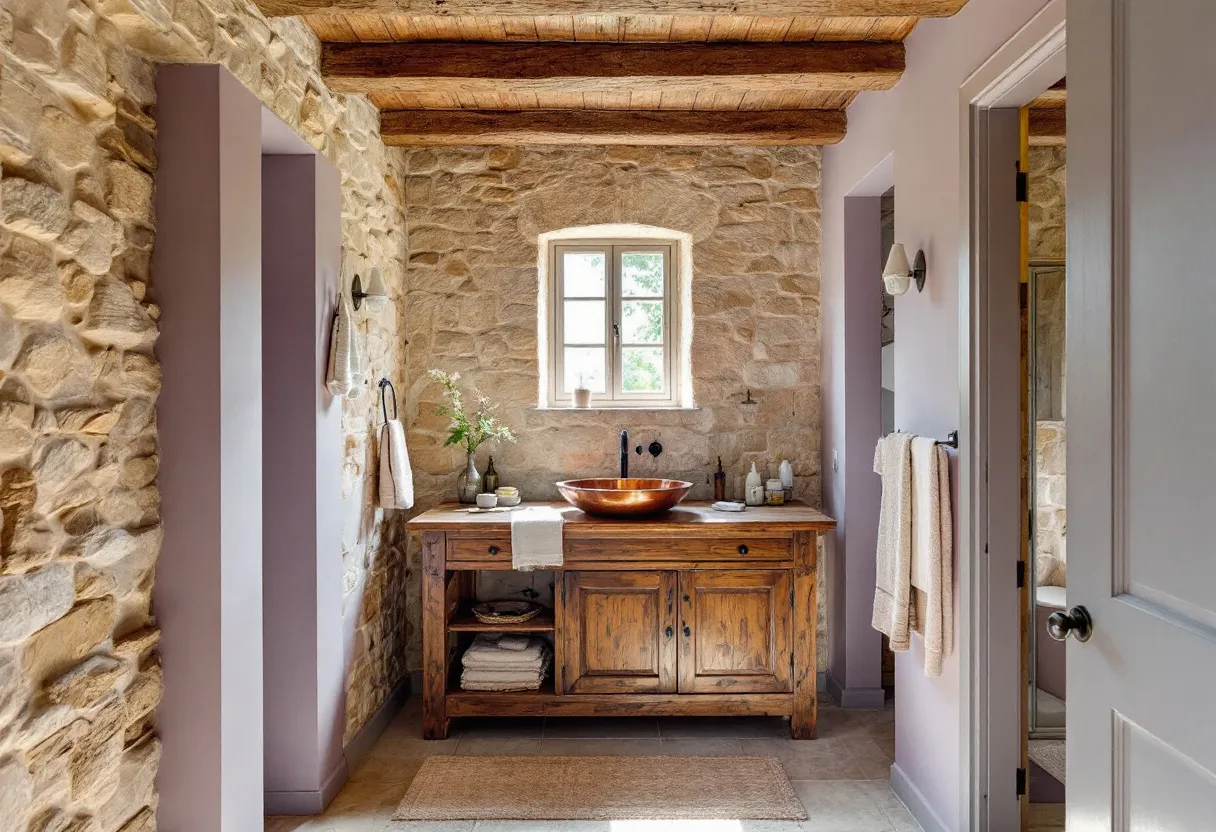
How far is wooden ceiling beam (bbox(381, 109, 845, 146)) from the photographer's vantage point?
11.2ft

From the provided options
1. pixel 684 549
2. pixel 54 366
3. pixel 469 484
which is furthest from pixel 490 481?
pixel 54 366

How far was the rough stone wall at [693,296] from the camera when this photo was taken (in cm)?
374

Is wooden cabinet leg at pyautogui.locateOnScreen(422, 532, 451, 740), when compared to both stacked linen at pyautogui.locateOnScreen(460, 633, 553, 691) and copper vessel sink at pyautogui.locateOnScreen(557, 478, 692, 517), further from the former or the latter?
copper vessel sink at pyautogui.locateOnScreen(557, 478, 692, 517)

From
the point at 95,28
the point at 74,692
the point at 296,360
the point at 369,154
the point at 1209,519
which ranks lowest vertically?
the point at 74,692

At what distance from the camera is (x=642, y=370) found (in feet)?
12.9

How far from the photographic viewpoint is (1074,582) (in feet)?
4.63

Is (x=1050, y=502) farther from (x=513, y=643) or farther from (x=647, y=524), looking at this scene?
(x=513, y=643)

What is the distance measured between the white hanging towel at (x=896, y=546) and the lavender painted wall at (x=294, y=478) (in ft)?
6.30

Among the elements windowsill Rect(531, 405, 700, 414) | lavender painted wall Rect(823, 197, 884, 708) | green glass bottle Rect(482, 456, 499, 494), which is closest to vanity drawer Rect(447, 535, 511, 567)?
green glass bottle Rect(482, 456, 499, 494)

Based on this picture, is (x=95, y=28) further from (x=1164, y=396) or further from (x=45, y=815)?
(x=1164, y=396)

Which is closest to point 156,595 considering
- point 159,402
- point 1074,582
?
point 159,402

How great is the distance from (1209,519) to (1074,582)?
0.37m

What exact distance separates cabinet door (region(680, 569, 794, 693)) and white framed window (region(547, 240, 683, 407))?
1.11m

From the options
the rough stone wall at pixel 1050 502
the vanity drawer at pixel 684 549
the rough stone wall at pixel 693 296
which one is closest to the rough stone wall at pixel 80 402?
the vanity drawer at pixel 684 549
